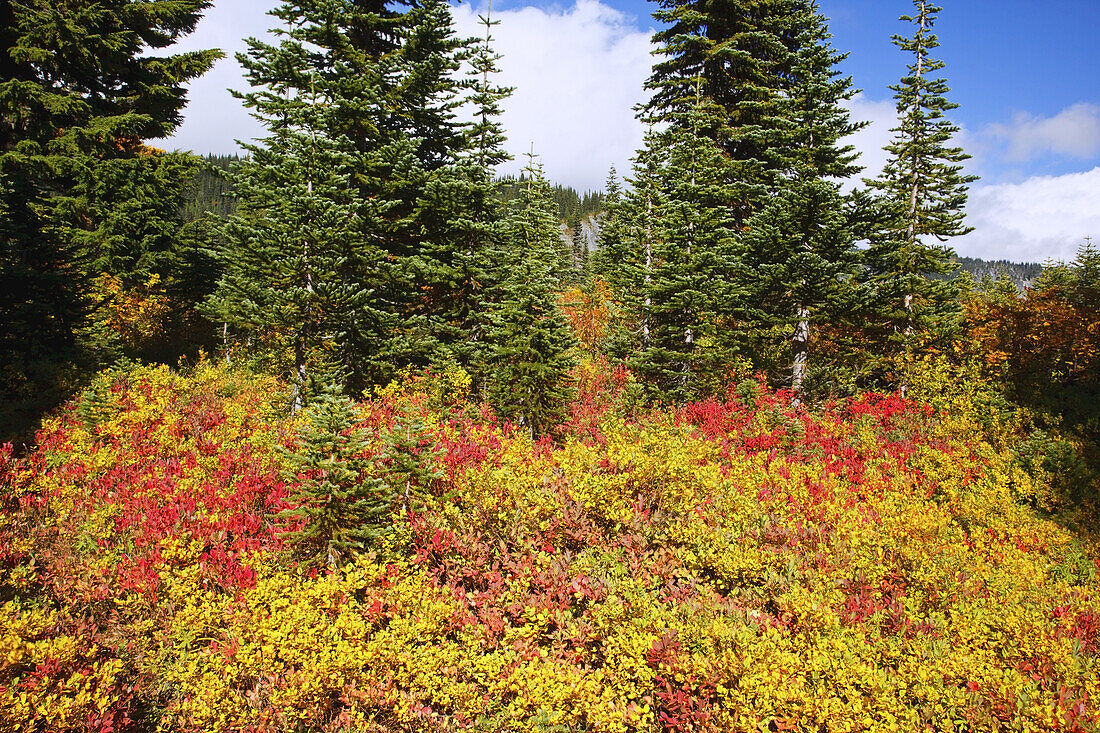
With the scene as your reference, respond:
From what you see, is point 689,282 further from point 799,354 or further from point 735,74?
point 735,74

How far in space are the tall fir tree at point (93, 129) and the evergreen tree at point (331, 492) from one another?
10502 mm

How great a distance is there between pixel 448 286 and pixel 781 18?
16.1 m

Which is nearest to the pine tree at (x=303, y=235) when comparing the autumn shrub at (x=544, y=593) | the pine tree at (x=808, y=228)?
the autumn shrub at (x=544, y=593)

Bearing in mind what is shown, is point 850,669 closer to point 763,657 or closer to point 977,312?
point 763,657

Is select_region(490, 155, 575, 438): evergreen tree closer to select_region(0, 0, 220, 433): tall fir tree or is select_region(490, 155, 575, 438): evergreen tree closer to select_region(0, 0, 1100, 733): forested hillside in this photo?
select_region(0, 0, 1100, 733): forested hillside

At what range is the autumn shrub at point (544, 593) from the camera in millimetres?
4449

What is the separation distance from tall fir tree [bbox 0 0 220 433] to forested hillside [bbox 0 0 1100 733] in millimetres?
135

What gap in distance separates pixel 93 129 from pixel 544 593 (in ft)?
69.4

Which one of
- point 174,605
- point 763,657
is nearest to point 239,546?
point 174,605

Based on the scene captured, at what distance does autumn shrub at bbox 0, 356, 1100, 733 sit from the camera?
14.6 ft

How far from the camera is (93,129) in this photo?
53.2ft

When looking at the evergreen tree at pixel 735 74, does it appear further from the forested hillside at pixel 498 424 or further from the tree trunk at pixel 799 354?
the tree trunk at pixel 799 354

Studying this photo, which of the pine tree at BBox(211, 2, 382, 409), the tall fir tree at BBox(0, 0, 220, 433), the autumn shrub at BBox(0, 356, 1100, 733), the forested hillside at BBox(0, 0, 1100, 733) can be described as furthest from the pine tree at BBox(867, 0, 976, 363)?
the tall fir tree at BBox(0, 0, 220, 433)

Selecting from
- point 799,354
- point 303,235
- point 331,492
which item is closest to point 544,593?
point 331,492
